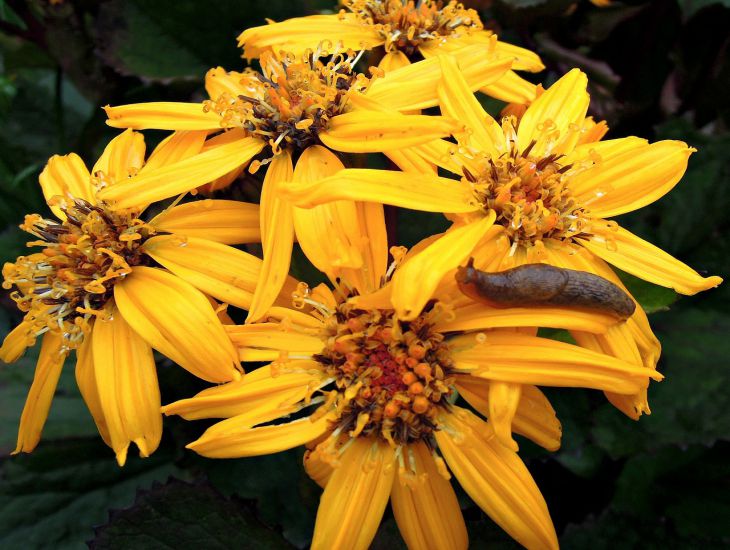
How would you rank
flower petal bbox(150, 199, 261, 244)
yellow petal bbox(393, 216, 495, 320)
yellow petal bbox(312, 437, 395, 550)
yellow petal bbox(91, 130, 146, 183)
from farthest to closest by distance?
yellow petal bbox(91, 130, 146, 183)
flower petal bbox(150, 199, 261, 244)
yellow petal bbox(312, 437, 395, 550)
yellow petal bbox(393, 216, 495, 320)

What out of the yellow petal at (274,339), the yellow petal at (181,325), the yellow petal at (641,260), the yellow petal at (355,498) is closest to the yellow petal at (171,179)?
the yellow petal at (181,325)

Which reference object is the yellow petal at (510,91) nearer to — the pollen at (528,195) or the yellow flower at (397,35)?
the yellow flower at (397,35)

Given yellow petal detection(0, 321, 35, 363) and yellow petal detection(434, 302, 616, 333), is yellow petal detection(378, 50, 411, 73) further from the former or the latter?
yellow petal detection(0, 321, 35, 363)

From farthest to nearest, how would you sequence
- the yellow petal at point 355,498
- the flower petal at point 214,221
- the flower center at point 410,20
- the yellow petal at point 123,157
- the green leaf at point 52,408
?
1. the green leaf at point 52,408
2. the flower center at point 410,20
3. the yellow petal at point 123,157
4. the flower petal at point 214,221
5. the yellow petal at point 355,498

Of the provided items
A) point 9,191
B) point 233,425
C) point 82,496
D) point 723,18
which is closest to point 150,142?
point 9,191

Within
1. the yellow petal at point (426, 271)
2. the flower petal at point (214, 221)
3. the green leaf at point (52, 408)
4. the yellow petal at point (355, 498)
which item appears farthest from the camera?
the green leaf at point (52, 408)

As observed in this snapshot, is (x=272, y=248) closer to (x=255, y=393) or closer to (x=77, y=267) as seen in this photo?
(x=255, y=393)

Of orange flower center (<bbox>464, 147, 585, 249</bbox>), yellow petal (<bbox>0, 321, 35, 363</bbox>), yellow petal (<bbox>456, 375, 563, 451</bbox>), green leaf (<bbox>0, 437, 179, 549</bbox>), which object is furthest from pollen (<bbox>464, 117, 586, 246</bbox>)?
green leaf (<bbox>0, 437, 179, 549</bbox>)
